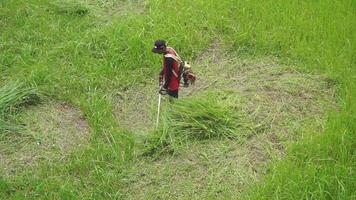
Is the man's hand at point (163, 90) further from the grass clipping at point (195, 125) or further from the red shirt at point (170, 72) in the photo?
the grass clipping at point (195, 125)

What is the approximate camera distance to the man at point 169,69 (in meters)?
3.95

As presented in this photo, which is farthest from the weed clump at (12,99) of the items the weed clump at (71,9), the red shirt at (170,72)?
the weed clump at (71,9)

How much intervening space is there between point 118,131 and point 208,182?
0.84 m

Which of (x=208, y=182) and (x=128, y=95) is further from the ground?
(x=128, y=95)

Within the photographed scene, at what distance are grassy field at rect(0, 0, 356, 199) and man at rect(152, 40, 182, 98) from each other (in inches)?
8.2

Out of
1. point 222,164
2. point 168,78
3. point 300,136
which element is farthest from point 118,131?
point 300,136

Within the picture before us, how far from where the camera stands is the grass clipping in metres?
4.10

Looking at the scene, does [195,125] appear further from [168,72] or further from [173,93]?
[168,72]

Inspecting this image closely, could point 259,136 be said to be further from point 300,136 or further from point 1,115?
point 1,115

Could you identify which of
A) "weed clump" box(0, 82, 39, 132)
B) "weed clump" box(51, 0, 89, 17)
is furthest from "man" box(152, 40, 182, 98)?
"weed clump" box(51, 0, 89, 17)

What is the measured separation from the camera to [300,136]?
4.07 metres

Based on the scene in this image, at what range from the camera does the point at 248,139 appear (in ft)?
13.5

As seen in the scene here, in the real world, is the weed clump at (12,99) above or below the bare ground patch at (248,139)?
above

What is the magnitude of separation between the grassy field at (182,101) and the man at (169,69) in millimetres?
208
